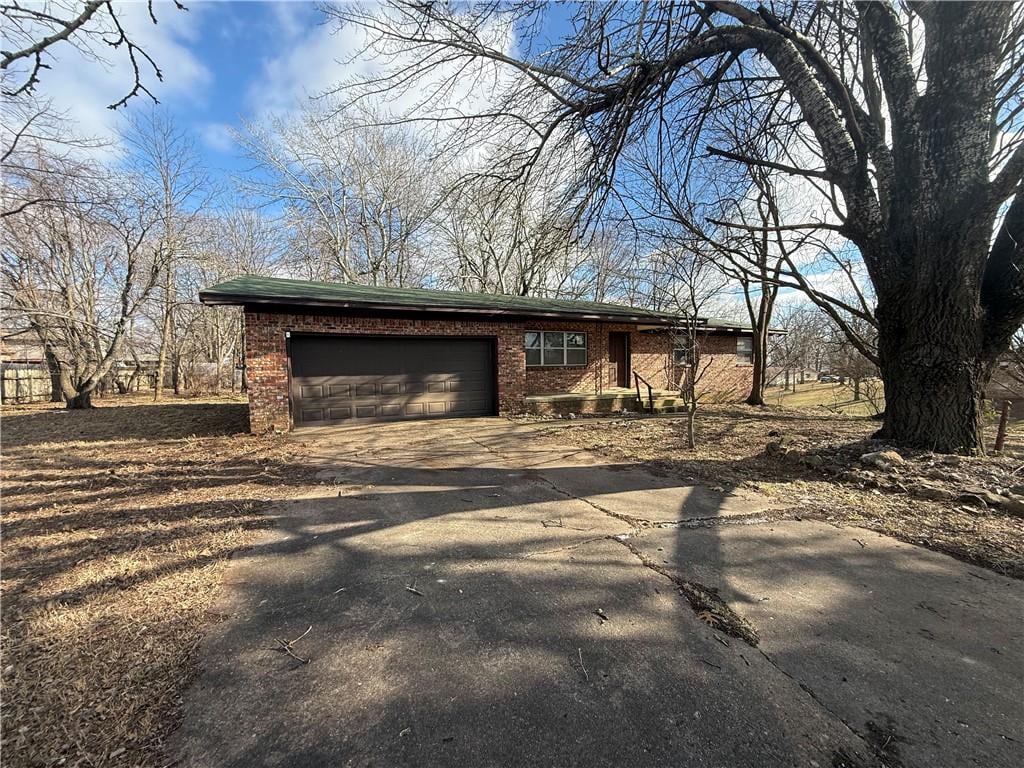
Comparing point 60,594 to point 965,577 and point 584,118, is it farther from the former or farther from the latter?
point 584,118

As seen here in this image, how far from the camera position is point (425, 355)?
413 inches

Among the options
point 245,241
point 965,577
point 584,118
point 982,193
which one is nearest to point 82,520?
point 965,577

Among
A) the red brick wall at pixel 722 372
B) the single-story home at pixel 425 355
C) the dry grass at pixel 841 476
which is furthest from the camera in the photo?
the red brick wall at pixel 722 372

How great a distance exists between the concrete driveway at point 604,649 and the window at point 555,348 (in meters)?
8.79

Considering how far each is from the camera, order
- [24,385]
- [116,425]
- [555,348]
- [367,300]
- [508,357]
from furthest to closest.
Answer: [24,385] → [555,348] → [508,357] → [116,425] → [367,300]

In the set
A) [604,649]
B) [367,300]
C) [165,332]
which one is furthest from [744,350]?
[165,332]

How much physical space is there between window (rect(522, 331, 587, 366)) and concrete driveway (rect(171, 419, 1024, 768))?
8.79 m

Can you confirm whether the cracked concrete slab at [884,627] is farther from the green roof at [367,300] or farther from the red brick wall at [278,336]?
the red brick wall at [278,336]

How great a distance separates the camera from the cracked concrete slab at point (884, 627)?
1.72 m

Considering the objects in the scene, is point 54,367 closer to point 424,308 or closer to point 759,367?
point 424,308

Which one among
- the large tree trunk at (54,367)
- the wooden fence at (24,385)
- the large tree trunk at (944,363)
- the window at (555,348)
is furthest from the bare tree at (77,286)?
the large tree trunk at (944,363)

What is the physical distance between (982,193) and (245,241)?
1169 inches

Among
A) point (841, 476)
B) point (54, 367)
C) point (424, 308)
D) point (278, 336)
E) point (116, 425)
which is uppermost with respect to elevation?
point (424, 308)

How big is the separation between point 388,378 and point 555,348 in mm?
5122
